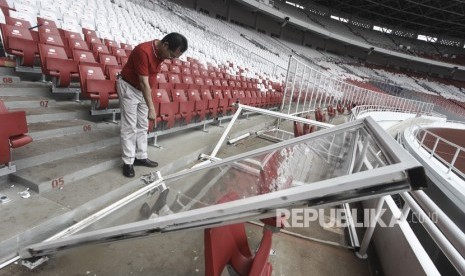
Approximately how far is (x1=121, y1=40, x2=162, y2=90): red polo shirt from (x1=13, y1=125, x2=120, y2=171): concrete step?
87 centimetres

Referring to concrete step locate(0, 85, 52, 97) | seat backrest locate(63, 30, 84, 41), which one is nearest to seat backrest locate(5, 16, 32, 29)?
seat backrest locate(63, 30, 84, 41)

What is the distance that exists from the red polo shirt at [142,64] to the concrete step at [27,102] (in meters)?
1.53

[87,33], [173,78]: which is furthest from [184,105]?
[87,33]

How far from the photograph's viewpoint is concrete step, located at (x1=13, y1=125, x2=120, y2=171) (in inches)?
90.8

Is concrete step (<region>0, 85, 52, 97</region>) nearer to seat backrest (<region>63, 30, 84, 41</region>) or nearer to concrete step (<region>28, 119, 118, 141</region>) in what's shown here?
concrete step (<region>28, 119, 118, 141</region>)

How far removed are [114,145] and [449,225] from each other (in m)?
3.09

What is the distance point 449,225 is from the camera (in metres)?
1.02

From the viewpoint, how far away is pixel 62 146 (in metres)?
2.68

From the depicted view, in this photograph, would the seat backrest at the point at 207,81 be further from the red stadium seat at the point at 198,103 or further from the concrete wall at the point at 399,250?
the concrete wall at the point at 399,250

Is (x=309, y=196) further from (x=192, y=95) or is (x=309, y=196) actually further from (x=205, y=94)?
(x=205, y=94)

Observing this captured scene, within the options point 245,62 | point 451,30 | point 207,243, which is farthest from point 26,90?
point 451,30

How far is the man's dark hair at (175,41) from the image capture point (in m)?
2.35

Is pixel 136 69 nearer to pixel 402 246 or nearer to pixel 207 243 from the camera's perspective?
pixel 207 243

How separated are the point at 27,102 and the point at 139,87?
1.67m
